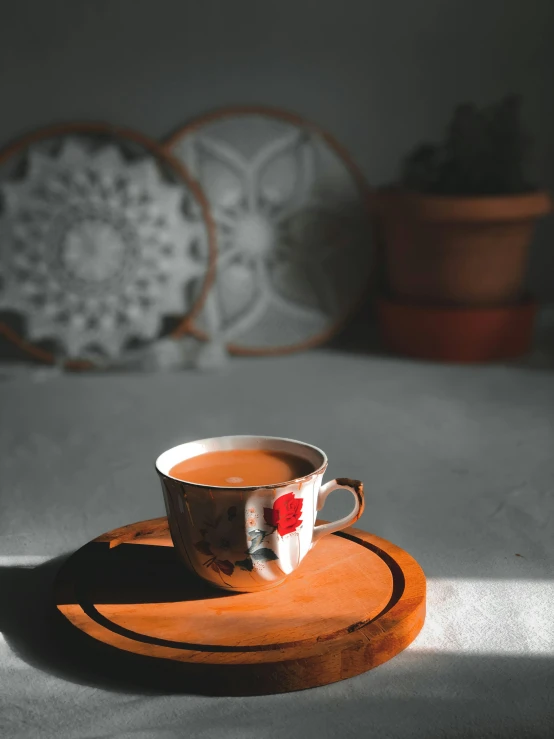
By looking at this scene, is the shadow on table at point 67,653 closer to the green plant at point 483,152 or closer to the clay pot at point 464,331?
the clay pot at point 464,331

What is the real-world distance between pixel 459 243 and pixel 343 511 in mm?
909

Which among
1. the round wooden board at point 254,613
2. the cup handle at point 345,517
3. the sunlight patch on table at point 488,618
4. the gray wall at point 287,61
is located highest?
the gray wall at point 287,61

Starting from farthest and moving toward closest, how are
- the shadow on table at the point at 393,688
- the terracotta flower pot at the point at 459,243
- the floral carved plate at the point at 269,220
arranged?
1. the floral carved plate at the point at 269,220
2. the terracotta flower pot at the point at 459,243
3. the shadow on table at the point at 393,688

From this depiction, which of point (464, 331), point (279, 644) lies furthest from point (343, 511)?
point (464, 331)

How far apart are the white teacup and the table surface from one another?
94 mm

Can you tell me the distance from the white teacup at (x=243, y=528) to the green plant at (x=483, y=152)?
1.21 meters

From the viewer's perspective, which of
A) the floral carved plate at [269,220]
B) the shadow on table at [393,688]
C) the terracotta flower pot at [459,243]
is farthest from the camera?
the floral carved plate at [269,220]

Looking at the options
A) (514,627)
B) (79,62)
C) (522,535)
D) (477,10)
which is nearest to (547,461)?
(522,535)

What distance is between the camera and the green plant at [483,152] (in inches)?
68.0

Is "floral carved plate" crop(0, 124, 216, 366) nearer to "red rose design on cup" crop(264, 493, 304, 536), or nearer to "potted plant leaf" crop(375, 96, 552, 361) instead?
"potted plant leaf" crop(375, 96, 552, 361)

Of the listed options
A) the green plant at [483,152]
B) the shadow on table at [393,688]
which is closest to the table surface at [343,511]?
the shadow on table at [393,688]

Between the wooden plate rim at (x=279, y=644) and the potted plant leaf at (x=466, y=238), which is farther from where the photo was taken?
the potted plant leaf at (x=466, y=238)

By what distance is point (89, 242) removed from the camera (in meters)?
1.76

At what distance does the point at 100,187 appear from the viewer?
69.4 inches
